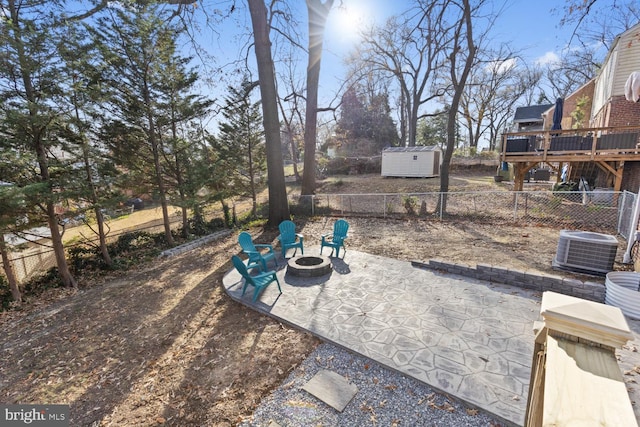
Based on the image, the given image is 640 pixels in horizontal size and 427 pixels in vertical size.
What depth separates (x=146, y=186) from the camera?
7.84 m

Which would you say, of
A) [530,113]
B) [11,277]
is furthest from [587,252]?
[530,113]

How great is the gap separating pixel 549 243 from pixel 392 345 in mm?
5498

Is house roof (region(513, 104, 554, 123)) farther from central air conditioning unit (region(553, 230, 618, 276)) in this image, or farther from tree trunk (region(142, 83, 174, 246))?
tree trunk (region(142, 83, 174, 246))

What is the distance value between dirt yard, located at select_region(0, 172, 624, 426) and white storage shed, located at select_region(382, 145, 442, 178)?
1276cm

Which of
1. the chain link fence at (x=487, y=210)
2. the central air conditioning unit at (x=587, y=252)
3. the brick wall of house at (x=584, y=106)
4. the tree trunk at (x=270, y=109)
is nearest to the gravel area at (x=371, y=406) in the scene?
the central air conditioning unit at (x=587, y=252)

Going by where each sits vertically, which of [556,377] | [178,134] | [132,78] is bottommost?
[556,377]

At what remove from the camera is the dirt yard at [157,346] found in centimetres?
265

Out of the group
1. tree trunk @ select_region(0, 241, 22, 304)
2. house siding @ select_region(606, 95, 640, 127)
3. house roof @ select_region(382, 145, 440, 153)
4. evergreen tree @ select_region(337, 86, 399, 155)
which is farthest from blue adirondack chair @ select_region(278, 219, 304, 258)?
evergreen tree @ select_region(337, 86, 399, 155)

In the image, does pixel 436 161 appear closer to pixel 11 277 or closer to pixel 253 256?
pixel 253 256

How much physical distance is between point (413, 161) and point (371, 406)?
18093 mm

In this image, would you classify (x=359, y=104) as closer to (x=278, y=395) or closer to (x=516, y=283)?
(x=516, y=283)

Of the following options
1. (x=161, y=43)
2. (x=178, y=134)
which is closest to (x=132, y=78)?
(x=161, y=43)

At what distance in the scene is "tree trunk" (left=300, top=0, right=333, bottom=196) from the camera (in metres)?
11.0

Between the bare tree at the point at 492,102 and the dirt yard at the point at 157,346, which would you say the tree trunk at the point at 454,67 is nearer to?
the dirt yard at the point at 157,346
